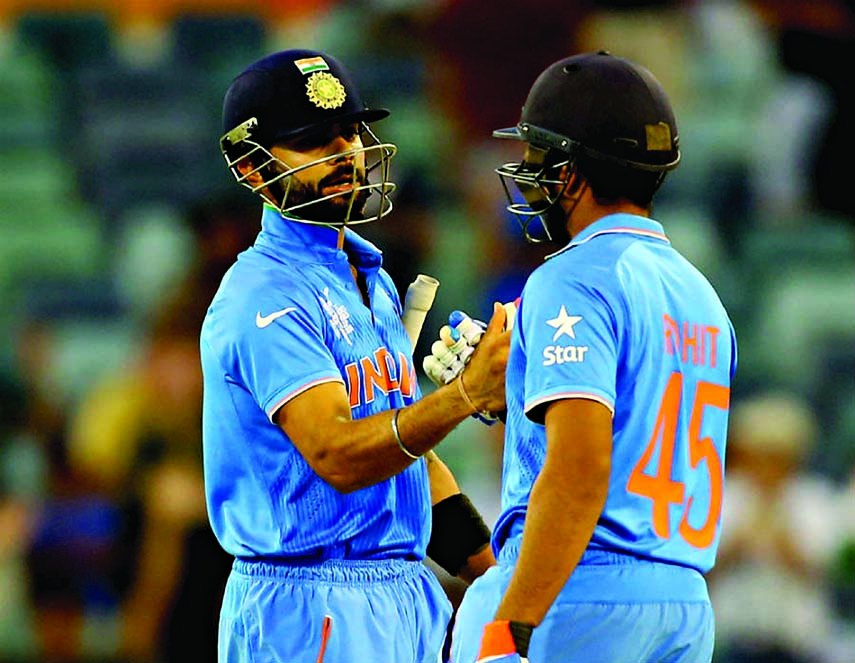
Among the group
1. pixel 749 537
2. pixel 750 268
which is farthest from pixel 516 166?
pixel 750 268

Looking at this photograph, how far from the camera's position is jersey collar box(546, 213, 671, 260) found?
3.20m

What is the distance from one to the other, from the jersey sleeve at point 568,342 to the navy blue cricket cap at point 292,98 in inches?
37.0

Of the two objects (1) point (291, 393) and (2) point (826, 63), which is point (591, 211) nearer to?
(1) point (291, 393)

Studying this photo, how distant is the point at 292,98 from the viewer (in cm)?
383

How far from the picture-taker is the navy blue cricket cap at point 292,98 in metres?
3.83

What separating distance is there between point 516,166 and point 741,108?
20.3 ft

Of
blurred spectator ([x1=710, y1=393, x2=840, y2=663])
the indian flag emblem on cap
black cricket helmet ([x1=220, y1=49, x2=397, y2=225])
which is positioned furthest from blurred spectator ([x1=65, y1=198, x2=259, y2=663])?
A: the indian flag emblem on cap

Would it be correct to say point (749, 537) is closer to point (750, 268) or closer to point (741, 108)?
point (750, 268)

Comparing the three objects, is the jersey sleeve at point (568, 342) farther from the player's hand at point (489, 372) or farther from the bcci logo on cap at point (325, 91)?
the bcci logo on cap at point (325, 91)

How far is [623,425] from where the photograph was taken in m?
3.06

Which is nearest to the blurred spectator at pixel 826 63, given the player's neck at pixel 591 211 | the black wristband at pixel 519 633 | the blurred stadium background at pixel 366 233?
the blurred stadium background at pixel 366 233

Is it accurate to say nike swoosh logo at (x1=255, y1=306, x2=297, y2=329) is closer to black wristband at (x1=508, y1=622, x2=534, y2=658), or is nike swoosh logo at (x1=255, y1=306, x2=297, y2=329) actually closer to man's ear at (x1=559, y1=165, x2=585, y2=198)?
man's ear at (x1=559, y1=165, x2=585, y2=198)

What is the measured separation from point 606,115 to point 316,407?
90 cm

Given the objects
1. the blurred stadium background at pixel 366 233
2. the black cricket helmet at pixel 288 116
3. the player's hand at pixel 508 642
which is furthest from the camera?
the blurred stadium background at pixel 366 233
